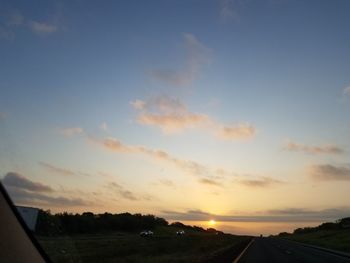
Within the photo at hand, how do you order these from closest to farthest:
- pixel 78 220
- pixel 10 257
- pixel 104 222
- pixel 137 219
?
pixel 10 257 → pixel 78 220 → pixel 104 222 → pixel 137 219

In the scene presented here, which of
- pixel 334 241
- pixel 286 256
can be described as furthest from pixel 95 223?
pixel 286 256

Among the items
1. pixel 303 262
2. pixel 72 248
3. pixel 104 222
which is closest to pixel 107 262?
pixel 303 262

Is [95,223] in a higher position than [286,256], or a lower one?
higher

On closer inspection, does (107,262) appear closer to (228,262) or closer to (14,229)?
(228,262)

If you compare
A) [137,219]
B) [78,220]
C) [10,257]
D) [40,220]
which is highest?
[137,219]

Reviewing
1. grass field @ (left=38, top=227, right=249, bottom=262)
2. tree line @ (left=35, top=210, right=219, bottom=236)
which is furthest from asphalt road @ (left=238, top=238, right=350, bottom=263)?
tree line @ (left=35, top=210, right=219, bottom=236)

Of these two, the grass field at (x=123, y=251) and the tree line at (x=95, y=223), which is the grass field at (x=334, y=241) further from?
the tree line at (x=95, y=223)

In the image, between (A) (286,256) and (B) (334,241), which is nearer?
(A) (286,256)

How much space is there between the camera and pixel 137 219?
143m

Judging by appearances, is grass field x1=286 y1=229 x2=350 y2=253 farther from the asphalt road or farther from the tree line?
the tree line

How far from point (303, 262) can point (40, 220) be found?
→ 2416 cm

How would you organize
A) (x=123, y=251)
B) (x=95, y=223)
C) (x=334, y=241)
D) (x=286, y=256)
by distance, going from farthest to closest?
1. (x=95, y=223)
2. (x=334, y=241)
3. (x=123, y=251)
4. (x=286, y=256)

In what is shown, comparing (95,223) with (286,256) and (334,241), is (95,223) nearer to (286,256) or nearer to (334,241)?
(334,241)

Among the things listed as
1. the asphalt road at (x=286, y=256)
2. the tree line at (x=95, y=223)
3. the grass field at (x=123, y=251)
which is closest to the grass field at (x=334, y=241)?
the asphalt road at (x=286, y=256)
